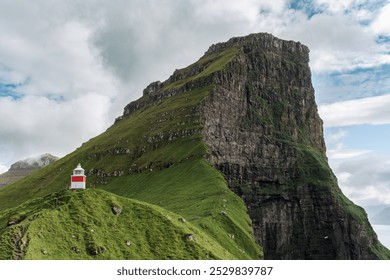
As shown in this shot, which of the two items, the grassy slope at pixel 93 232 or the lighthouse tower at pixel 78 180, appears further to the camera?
the lighthouse tower at pixel 78 180

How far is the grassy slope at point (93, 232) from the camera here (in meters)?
73.2

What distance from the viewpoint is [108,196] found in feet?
297

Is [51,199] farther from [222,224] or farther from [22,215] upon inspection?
[222,224]

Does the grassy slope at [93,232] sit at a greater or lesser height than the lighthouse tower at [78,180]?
lesser

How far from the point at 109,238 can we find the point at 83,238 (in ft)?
15.9

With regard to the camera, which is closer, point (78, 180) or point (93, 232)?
point (93, 232)

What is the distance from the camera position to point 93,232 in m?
79.6

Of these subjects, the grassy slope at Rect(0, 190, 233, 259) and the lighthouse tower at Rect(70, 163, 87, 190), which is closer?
the grassy slope at Rect(0, 190, 233, 259)

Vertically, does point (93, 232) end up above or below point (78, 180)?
below

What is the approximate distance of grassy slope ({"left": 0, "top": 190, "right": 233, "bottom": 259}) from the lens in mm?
73250

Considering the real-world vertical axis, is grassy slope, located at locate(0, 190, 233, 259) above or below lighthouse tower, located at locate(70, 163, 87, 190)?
below
